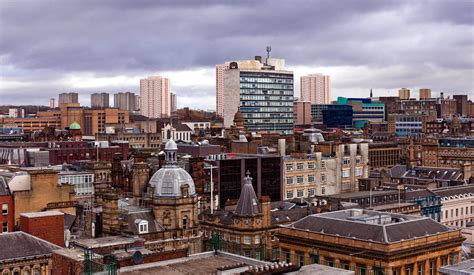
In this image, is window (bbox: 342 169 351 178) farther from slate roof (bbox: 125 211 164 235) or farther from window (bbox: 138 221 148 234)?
window (bbox: 138 221 148 234)

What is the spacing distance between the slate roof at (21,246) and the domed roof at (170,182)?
58.7 ft

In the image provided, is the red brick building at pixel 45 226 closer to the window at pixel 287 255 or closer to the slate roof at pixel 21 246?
the slate roof at pixel 21 246

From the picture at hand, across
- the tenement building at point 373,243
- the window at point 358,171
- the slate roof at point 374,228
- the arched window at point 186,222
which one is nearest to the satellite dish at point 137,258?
the tenement building at point 373,243

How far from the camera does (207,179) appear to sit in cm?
11519

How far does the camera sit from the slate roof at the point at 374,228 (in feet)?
234

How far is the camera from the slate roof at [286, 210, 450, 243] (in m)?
71.4

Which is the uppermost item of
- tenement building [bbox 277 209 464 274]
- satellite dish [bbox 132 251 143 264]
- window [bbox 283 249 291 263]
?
satellite dish [bbox 132 251 143 264]

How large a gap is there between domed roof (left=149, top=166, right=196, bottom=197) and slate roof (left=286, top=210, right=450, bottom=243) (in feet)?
49.3

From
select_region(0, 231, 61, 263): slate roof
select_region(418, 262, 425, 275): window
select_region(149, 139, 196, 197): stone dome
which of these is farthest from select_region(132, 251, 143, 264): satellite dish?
select_region(418, 262, 425, 275): window

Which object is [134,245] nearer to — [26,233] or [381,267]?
[26,233]

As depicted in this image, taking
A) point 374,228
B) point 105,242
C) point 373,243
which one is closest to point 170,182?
point 105,242

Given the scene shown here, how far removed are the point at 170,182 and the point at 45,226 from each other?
56.2 feet

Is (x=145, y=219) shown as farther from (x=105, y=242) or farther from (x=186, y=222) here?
(x=105, y=242)

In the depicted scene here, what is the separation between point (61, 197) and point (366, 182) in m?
71.5
